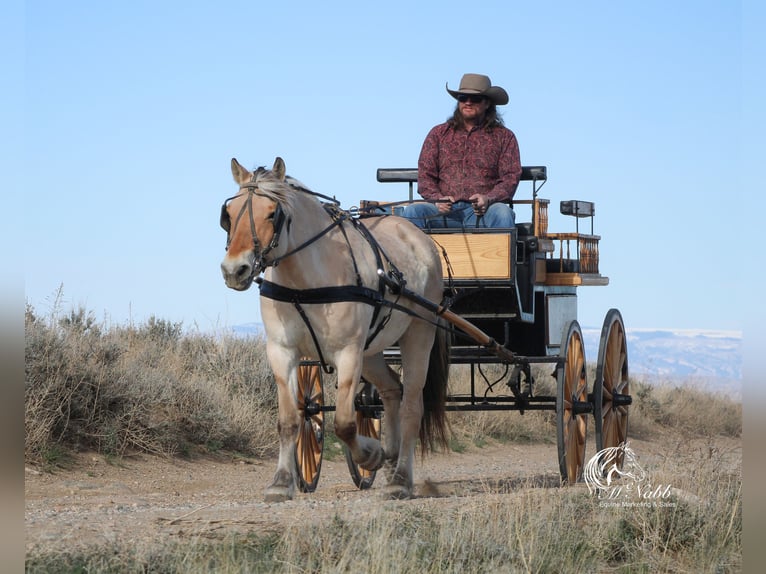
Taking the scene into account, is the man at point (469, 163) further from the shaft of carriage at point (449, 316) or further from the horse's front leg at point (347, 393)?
the horse's front leg at point (347, 393)

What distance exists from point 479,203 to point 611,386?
6.68ft

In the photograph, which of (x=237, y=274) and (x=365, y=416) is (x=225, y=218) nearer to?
(x=237, y=274)

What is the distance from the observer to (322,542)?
5.02 meters

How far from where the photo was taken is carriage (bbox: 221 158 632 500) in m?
6.38

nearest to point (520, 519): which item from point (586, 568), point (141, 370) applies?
point (586, 568)

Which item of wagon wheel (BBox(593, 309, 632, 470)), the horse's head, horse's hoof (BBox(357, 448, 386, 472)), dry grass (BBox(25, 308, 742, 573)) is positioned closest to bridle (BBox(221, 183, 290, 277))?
the horse's head

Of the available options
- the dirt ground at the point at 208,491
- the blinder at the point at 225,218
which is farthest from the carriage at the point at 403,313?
the dirt ground at the point at 208,491

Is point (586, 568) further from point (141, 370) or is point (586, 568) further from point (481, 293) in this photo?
point (141, 370)

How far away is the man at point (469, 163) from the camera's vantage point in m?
8.49

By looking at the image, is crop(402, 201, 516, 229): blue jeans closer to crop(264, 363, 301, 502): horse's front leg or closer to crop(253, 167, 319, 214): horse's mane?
crop(253, 167, 319, 214): horse's mane

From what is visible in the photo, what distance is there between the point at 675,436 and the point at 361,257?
33.1ft

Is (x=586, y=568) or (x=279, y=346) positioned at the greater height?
(x=279, y=346)

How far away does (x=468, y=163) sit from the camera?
884 cm

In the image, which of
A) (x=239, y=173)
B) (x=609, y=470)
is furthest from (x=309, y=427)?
(x=239, y=173)
